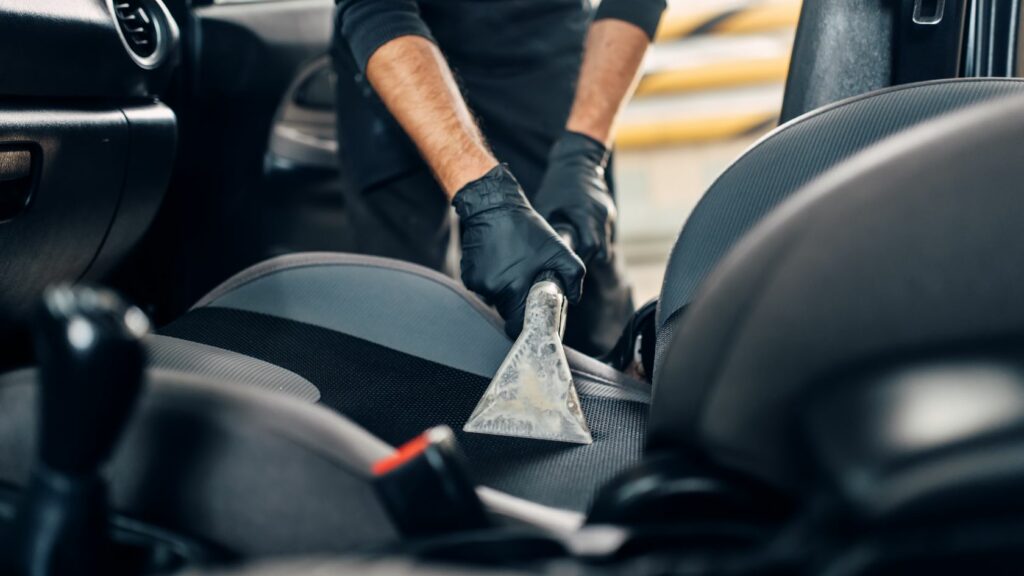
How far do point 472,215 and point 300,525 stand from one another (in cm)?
73

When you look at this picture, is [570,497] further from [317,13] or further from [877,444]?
[317,13]

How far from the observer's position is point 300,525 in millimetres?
441

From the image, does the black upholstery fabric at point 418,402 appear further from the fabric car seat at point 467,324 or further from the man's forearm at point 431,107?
the man's forearm at point 431,107

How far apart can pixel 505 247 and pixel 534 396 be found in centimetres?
35

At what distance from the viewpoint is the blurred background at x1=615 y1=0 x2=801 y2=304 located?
12.3 feet

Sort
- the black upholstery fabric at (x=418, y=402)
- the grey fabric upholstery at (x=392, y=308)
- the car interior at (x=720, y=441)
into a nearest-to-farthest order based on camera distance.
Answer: the car interior at (x=720, y=441) → the black upholstery fabric at (x=418, y=402) → the grey fabric upholstery at (x=392, y=308)

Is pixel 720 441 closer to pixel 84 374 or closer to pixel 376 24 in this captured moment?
pixel 84 374

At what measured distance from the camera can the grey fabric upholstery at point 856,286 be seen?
39cm

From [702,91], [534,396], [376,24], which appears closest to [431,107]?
[376,24]

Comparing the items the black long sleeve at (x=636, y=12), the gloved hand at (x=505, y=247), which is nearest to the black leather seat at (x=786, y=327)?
the gloved hand at (x=505, y=247)

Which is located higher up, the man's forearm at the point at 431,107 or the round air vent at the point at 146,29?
the round air vent at the point at 146,29

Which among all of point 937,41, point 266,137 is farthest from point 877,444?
point 266,137

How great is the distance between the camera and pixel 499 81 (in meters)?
1.58

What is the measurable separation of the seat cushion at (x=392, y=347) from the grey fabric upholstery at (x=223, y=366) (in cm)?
2
